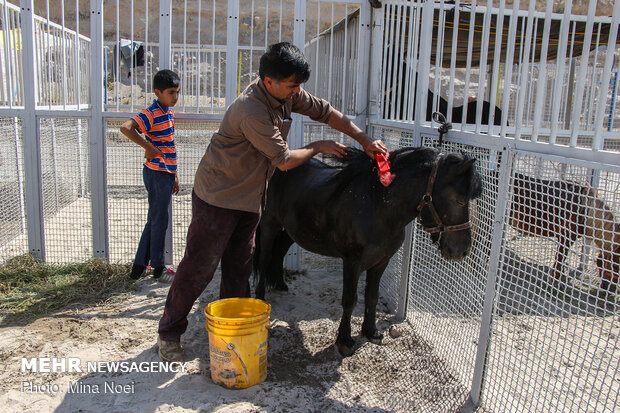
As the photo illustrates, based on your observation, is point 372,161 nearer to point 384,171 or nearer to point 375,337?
point 384,171

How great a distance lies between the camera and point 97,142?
505 cm

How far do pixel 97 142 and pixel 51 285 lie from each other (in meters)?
1.59

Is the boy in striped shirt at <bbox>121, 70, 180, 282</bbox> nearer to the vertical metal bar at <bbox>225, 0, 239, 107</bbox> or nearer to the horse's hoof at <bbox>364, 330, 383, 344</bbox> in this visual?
the vertical metal bar at <bbox>225, 0, 239, 107</bbox>

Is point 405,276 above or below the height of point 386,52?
below

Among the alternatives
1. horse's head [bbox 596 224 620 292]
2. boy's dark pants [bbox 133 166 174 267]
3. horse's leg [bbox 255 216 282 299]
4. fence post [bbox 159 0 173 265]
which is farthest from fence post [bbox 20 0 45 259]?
horse's head [bbox 596 224 620 292]

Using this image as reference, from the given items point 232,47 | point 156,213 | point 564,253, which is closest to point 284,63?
point 564,253

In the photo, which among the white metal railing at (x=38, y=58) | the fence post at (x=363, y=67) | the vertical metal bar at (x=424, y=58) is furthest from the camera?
the white metal railing at (x=38, y=58)

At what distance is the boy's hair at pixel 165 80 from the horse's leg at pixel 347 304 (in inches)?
96.8

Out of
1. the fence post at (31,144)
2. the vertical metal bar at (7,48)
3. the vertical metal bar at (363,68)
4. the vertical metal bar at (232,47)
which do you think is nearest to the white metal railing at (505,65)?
the vertical metal bar at (363,68)

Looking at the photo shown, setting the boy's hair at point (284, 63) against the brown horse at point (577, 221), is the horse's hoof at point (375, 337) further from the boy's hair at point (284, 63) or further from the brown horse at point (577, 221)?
the boy's hair at point (284, 63)

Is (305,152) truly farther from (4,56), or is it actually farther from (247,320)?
(4,56)

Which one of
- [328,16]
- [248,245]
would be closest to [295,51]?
[248,245]

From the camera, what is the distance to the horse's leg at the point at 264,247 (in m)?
4.44

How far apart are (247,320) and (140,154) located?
13.5ft
